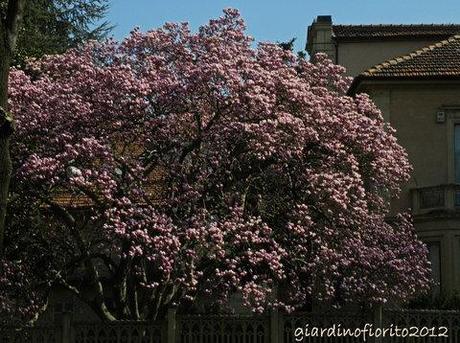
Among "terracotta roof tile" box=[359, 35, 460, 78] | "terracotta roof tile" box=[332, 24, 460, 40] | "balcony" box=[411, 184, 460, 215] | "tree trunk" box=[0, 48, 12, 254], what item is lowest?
"tree trunk" box=[0, 48, 12, 254]

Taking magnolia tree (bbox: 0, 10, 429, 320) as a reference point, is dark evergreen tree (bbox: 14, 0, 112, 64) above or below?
above

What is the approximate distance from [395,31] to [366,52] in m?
1.70

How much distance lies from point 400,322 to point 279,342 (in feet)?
6.47

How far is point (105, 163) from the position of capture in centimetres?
1619

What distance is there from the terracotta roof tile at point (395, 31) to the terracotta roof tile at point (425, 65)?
4.12 meters

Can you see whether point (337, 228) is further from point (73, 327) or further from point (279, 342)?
point (73, 327)

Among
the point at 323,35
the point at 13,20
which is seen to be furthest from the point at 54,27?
the point at 13,20

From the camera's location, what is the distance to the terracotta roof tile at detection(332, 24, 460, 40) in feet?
102

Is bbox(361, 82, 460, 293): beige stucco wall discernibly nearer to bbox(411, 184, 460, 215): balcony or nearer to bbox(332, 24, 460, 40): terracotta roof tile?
bbox(411, 184, 460, 215): balcony

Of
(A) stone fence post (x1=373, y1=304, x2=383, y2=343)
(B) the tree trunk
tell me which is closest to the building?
(A) stone fence post (x1=373, y1=304, x2=383, y2=343)

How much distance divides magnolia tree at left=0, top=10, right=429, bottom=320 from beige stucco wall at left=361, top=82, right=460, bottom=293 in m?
7.19

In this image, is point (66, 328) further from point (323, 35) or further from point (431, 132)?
point (323, 35)

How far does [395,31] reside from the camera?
105ft

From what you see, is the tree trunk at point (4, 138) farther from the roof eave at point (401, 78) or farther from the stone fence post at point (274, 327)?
the roof eave at point (401, 78)
